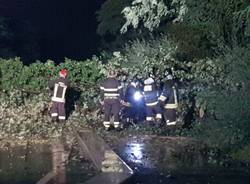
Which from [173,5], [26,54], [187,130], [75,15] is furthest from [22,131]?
[75,15]

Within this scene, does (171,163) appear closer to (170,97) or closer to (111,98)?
(170,97)

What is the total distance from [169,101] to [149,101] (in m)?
0.56

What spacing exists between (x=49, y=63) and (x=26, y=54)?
10.1 meters

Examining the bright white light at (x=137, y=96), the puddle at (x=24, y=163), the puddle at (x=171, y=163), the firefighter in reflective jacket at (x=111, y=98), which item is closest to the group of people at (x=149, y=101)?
the firefighter in reflective jacket at (x=111, y=98)

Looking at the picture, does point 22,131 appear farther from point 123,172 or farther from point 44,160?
point 123,172

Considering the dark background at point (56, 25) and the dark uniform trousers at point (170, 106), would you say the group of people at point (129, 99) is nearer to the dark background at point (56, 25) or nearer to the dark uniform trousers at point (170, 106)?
the dark uniform trousers at point (170, 106)

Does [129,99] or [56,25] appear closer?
[129,99]

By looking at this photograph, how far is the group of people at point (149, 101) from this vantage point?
1591 cm

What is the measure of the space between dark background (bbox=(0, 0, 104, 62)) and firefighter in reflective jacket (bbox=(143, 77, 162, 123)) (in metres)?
13.3

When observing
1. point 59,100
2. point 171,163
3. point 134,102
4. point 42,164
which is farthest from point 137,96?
point 42,164

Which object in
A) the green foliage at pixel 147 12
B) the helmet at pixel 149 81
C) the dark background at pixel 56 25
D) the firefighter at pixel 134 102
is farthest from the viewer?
the dark background at pixel 56 25

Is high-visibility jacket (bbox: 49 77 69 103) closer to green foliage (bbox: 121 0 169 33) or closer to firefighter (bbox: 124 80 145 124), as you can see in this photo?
firefighter (bbox: 124 80 145 124)

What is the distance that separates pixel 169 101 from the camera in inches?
627

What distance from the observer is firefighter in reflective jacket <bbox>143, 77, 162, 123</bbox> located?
16156 mm
